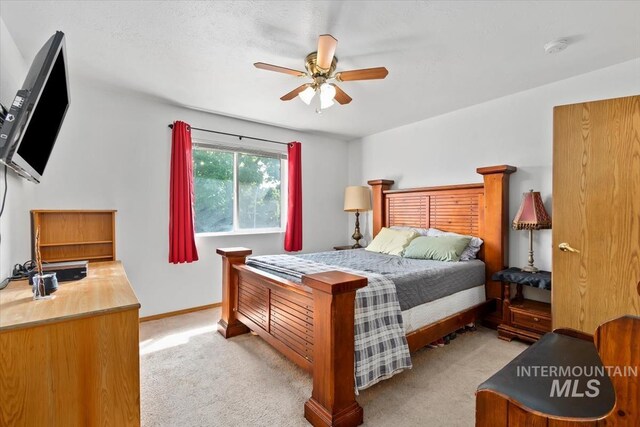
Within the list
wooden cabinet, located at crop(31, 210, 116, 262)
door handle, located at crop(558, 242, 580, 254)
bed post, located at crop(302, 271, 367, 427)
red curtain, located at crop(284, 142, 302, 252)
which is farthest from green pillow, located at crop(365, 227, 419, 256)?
wooden cabinet, located at crop(31, 210, 116, 262)

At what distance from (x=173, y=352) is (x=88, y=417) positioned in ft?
4.47

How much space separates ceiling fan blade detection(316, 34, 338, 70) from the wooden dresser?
5.75ft

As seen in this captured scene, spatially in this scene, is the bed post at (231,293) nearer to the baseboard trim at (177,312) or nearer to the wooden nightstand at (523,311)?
the baseboard trim at (177,312)

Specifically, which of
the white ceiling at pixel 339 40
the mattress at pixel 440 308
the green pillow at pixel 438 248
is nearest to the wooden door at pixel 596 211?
the white ceiling at pixel 339 40

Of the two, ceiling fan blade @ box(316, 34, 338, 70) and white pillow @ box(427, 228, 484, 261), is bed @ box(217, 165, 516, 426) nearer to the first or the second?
white pillow @ box(427, 228, 484, 261)

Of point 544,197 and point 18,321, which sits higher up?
point 544,197

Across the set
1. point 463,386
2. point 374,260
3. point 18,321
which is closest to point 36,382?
point 18,321

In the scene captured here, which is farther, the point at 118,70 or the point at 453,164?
the point at 453,164

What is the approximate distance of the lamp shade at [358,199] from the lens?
4430mm

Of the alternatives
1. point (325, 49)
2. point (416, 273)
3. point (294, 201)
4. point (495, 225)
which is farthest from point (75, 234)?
point (495, 225)

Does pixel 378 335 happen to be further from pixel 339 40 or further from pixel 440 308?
pixel 339 40

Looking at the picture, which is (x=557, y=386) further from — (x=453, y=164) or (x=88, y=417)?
(x=453, y=164)

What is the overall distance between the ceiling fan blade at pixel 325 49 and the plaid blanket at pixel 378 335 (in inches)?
59.2

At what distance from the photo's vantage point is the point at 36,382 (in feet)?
3.79
